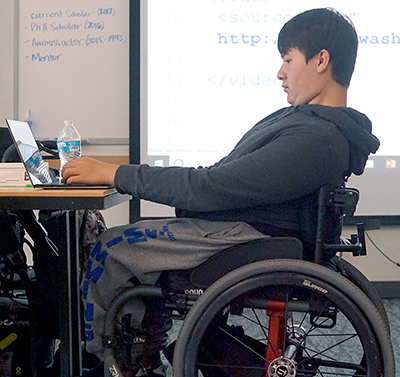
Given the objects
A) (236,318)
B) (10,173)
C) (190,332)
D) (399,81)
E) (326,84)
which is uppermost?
(399,81)

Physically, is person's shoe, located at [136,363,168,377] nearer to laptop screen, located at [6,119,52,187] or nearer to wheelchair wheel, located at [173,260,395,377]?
wheelchair wheel, located at [173,260,395,377]

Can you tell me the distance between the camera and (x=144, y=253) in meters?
0.90

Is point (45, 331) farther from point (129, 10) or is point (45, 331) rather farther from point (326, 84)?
point (129, 10)

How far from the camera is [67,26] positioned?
233 cm

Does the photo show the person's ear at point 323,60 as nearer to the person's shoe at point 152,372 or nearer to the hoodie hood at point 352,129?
the hoodie hood at point 352,129

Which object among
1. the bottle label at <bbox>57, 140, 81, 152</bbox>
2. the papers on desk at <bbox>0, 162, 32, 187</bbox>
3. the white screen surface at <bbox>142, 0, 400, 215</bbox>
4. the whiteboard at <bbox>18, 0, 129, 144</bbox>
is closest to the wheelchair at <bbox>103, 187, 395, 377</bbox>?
the papers on desk at <bbox>0, 162, 32, 187</bbox>

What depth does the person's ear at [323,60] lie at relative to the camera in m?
0.94

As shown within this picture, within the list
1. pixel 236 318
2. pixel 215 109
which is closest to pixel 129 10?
pixel 215 109

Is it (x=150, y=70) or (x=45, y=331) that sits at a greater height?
(x=150, y=70)

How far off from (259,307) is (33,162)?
0.67 metres

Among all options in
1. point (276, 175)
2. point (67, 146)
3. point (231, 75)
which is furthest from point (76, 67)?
point (276, 175)

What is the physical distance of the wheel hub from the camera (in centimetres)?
82

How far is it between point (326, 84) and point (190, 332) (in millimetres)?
642

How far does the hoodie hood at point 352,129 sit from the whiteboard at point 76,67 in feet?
5.35
